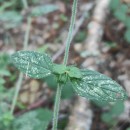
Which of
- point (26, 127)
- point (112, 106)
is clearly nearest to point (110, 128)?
point (112, 106)

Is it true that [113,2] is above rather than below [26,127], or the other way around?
above

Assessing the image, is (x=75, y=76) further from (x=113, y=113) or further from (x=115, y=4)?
(x=115, y=4)

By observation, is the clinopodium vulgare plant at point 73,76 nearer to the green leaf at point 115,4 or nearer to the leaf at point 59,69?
the leaf at point 59,69

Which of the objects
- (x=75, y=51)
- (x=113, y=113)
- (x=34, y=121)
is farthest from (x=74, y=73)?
(x=75, y=51)

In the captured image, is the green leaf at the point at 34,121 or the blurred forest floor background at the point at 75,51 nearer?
the green leaf at the point at 34,121

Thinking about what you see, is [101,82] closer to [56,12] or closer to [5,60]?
[5,60]

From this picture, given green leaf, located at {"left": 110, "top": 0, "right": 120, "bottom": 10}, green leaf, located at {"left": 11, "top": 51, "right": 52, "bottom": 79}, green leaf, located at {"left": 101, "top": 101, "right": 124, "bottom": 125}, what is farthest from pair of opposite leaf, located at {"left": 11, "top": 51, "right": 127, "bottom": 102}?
green leaf, located at {"left": 110, "top": 0, "right": 120, "bottom": 10}

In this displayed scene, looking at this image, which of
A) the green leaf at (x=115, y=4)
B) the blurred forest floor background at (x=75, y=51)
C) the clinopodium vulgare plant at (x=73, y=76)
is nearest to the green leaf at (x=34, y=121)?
the blurred forest floor background at (x=75, y=51)
